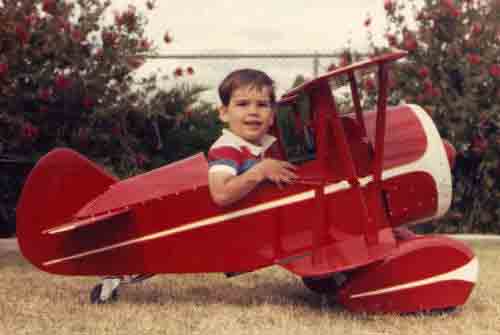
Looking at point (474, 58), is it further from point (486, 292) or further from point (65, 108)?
point (65, 108)

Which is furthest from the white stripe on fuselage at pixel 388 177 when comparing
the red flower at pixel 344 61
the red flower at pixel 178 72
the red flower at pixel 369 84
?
the red flower at pixel 178 72

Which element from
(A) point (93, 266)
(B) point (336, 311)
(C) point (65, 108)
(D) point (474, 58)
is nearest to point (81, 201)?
(A) point (93, 266)

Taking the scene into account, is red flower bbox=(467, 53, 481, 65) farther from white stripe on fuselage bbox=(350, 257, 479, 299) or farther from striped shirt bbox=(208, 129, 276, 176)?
striped shirt bbox=(208, 129, 276, 176)

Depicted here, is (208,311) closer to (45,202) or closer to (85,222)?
(85,222)

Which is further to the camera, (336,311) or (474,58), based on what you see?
(474,58)

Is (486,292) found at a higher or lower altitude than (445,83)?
lower

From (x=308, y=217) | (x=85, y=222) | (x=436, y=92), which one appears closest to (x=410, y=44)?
(x=436, y=92)
